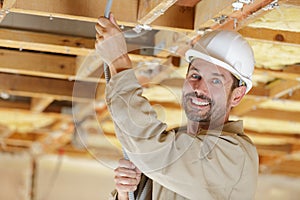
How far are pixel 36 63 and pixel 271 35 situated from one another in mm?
1513

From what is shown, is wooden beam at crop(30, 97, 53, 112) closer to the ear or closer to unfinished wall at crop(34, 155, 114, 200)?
the ear

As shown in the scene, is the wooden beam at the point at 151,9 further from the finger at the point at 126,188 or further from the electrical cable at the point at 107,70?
the finger at the point at 126,188

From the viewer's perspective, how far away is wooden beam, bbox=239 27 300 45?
3332 mm

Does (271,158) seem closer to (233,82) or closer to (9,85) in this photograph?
(9,85)

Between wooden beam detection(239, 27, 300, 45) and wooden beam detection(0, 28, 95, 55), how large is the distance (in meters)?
0.85

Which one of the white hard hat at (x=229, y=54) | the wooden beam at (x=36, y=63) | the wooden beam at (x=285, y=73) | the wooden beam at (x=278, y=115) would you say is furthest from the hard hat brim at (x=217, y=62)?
the wooden beam at (x=278, y=115)

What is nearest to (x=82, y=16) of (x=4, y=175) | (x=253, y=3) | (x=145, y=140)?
(x=253, y=3)

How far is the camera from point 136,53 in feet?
12.3

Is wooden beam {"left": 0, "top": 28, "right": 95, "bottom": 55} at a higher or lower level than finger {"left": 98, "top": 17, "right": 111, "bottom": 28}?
lower

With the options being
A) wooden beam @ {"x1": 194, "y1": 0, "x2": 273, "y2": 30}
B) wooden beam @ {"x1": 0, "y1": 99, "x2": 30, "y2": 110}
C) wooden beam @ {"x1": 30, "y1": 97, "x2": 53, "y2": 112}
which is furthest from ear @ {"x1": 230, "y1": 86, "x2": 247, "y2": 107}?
wooden beam @ {"x1": 0, "y1": 99, "x2": 30, "y2": 110}

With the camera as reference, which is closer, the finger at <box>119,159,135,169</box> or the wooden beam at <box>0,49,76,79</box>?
the finger at <box>119,159,135,169</box>

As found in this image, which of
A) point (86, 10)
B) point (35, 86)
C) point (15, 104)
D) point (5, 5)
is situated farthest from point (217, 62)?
point (15, 104)

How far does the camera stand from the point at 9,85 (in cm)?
475

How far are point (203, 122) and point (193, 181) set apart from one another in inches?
11.4
